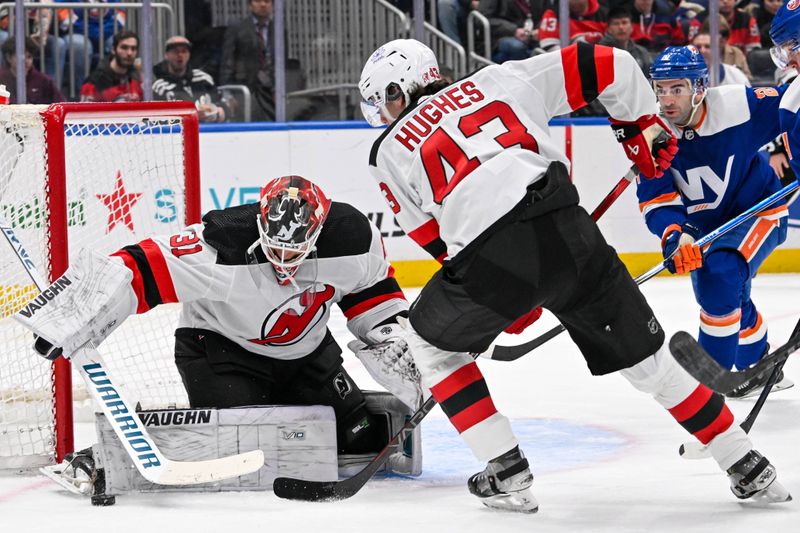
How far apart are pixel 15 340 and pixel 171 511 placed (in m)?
1.02

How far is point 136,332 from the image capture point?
379cm

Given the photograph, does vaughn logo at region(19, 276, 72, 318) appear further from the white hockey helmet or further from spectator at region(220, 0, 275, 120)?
spectator at region(220, 0, 275, 120)

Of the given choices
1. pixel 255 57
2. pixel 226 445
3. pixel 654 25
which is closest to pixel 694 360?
pixel 226 445

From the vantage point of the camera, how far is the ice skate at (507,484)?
2.49 metres

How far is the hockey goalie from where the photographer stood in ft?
8.68

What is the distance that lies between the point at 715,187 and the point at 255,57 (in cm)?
294

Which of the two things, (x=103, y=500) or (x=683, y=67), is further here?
(x=683, y=67)

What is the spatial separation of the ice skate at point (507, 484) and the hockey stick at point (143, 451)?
0.45 metres

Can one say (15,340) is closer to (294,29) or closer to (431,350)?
(431,350)

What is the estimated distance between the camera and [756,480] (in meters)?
2.51

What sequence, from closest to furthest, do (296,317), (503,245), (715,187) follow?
(503,245), (296,317), (715,187)

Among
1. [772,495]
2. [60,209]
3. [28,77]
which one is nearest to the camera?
[772,495]

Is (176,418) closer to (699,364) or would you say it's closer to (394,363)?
(394,363)

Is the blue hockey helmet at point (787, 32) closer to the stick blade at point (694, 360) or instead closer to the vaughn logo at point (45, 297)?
the stick blade at point (694, 360)
